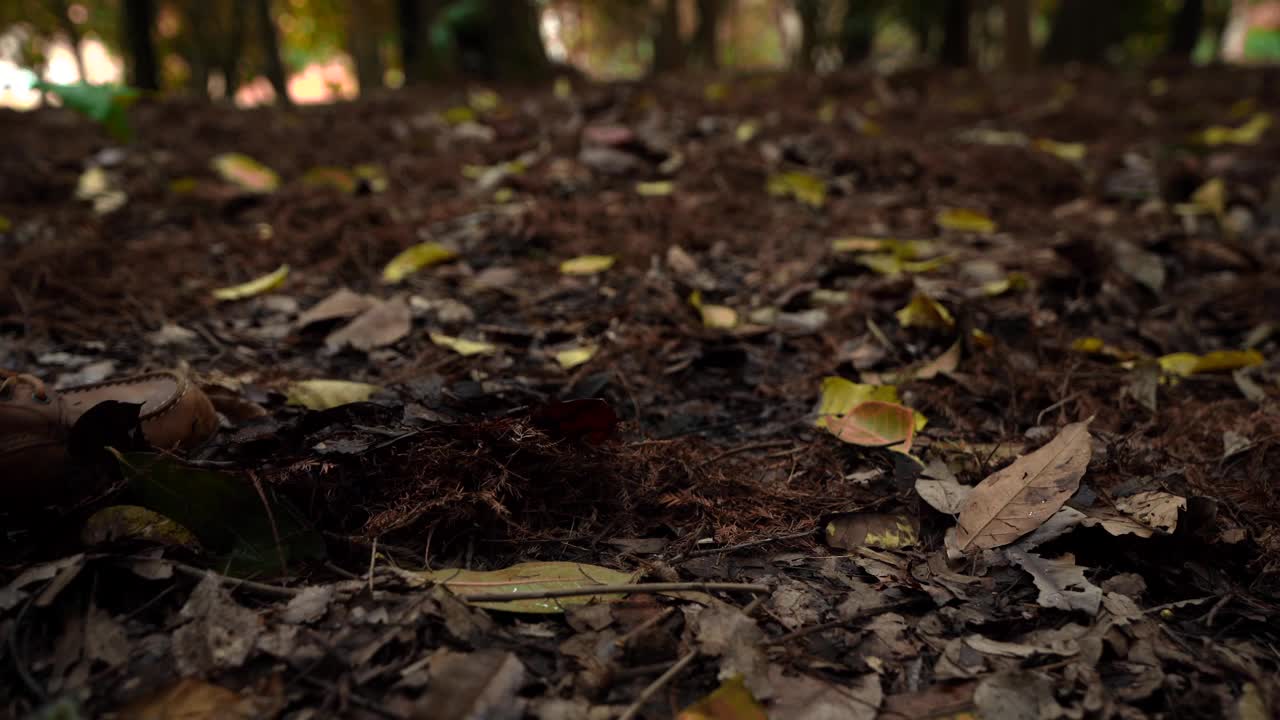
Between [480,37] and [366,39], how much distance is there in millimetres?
5780

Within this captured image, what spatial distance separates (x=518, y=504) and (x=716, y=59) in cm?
1085

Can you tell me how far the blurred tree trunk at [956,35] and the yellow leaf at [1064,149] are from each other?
3.49 metres

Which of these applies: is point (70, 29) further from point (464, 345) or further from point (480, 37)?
point (464, 345)

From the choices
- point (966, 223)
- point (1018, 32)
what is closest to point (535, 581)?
point (966, 223)

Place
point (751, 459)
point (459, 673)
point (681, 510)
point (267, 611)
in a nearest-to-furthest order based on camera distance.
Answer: point (459, 673) < point (267, 611) < point (681, 510) < point (751, 459)

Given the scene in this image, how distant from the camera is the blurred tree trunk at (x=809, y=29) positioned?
30.5 ft

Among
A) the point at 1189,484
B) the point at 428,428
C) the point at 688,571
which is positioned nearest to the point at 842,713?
the point at 688,571

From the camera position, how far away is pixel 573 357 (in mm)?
1886

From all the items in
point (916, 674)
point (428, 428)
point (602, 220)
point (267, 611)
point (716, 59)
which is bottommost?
point (916, 674)

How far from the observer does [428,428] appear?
1263 millimetres

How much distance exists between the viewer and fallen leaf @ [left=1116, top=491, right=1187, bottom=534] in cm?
120

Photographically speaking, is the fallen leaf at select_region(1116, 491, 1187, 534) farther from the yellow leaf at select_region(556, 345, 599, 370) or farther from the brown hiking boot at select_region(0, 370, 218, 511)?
the brown hiking boot at select_region(0, 370, 218, 511)

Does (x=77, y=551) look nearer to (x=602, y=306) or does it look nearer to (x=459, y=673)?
(x=459, y=673)

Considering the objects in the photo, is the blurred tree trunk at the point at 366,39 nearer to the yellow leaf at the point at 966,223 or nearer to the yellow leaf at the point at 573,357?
the yellow leaf at the point at 966,223
